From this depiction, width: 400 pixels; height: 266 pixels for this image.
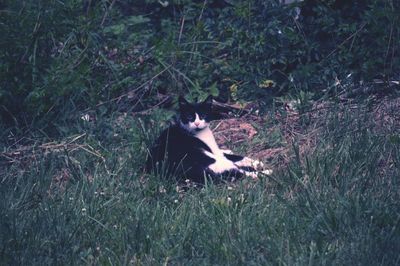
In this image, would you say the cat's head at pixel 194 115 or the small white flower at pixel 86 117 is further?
the small white flower at pixel 86 117

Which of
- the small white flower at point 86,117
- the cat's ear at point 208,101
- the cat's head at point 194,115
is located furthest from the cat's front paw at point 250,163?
the small white flower at point 86,117

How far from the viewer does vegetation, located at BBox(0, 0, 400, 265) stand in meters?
4.66

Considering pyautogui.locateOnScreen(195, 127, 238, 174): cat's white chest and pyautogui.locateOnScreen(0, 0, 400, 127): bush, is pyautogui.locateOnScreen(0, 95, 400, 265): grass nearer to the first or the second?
pyautogui.locateOnScreen(195, 127, 238, 174): cat's white chest

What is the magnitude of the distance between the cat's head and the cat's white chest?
6 centimetres

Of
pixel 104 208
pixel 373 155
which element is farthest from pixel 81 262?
pixel 373 155

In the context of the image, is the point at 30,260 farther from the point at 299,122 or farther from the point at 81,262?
the point at 299,122

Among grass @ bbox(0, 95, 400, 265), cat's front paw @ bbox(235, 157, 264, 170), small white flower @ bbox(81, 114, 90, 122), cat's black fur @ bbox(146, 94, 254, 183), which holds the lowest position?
small white flower @ bbox(81, 114, 90, 122)

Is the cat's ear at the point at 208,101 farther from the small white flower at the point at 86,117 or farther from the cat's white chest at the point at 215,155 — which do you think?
the small white flower at the point at 86,117

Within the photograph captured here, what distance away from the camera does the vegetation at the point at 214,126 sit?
15.3 feet

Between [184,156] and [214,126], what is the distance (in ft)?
4.32

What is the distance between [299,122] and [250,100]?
83cm

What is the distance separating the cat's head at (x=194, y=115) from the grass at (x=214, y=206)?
300 millimetres

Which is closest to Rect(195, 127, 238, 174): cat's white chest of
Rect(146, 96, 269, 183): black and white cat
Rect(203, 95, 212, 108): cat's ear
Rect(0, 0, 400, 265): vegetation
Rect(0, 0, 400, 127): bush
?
Rect(146, 96, 269, 183): black and white cat

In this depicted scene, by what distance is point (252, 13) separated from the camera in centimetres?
797
